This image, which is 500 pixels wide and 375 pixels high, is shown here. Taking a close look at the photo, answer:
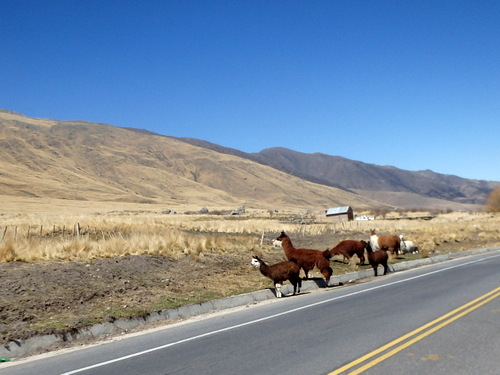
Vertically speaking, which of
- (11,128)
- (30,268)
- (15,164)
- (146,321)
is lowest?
(146,321)

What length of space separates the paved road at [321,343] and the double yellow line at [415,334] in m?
0.02

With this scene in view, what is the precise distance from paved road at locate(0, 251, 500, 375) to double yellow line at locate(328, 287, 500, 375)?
0.05 ft

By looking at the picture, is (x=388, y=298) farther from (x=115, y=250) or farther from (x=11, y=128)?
(x=11, y=128)

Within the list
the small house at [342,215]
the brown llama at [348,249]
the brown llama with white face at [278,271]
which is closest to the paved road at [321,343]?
the brown llama with white face at [278,271]

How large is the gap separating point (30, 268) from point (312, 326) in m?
8.73

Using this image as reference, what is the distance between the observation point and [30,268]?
48.8ft

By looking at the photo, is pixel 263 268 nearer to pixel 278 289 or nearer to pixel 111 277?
pixel 278 289

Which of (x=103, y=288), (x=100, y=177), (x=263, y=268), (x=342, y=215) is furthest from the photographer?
(x=100, y=177)

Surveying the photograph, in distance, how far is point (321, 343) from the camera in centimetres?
898

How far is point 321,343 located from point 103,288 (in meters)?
7.54

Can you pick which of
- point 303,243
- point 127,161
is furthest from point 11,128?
point 303,243

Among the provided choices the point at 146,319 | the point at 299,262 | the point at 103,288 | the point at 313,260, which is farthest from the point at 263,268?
the point at 103,288

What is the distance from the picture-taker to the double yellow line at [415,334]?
742 cm

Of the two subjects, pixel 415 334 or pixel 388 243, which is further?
pixel 388 243
